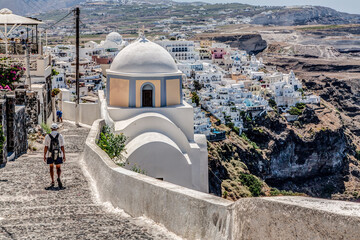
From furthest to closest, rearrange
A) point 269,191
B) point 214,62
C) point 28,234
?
point 214,62 → point 269,191 → point 28,234

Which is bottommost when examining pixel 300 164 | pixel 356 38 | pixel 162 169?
pixel 300 164

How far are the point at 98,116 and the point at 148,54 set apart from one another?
4.42 m

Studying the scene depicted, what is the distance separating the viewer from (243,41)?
141m

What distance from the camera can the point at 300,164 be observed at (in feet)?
211

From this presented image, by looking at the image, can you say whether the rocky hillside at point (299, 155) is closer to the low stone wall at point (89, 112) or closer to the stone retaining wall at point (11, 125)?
the low stone wall at point (89, 112)

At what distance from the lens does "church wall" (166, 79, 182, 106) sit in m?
15.8

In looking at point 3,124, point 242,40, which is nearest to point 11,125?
point 3,124

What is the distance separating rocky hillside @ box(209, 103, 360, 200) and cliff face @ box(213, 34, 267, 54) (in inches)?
2720

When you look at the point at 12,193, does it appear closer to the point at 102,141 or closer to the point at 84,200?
the point at 84,200

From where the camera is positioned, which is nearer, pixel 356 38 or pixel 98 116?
pixel 98 116

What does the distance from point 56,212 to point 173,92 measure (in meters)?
9.63

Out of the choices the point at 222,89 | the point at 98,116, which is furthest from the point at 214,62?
the point at 98,116

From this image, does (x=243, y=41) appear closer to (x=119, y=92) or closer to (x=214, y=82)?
(x=214, y=82)

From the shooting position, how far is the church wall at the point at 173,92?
51.9 ft
